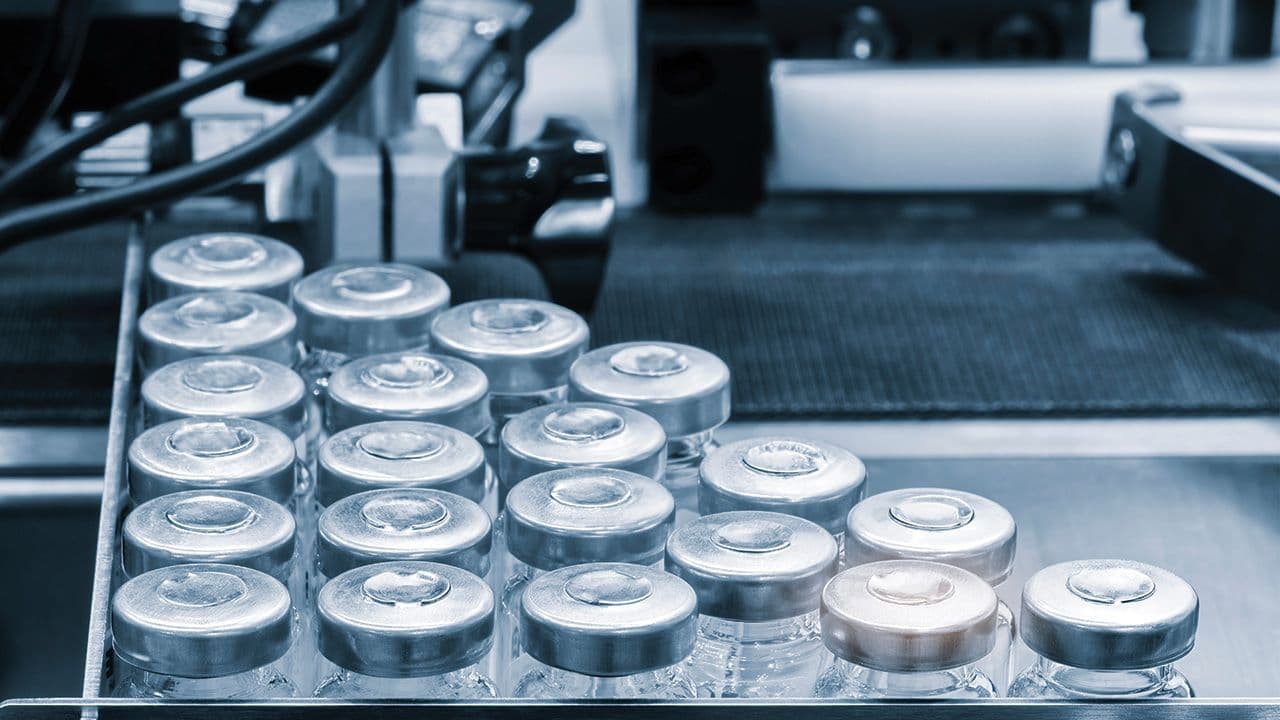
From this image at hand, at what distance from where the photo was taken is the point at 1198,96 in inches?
35.7

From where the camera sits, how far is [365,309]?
569 mm

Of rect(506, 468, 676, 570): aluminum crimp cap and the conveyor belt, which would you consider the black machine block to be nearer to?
the conveyor belt

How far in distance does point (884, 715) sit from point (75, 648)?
1.07 feet

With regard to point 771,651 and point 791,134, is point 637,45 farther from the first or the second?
point 771,651

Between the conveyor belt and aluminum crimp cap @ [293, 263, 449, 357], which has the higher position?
aluminum crimp cap @ [293, 263, 449, 357]

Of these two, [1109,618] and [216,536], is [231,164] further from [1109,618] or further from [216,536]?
[1109,618]

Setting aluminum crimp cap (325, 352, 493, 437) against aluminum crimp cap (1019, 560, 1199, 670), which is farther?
aluminum crimp cap (325, 352, 493, 437)

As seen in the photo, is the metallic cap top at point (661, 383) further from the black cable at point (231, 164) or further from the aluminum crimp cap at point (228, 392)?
the black cable at point (231, 164)

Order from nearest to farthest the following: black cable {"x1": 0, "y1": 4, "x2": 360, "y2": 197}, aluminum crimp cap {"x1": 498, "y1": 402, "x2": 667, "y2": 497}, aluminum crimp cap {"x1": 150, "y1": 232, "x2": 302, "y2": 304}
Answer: aluminum crimp cap {"x1": 498, "y1": 402, "x2": 667, "y2": 497} → aluminum crimp cap {"x1": 150, "y1": 232, "x2": 302, "y2": 304} → black cable {"x1": 0, "y1": 4, "x2": 360, "y2": 197}

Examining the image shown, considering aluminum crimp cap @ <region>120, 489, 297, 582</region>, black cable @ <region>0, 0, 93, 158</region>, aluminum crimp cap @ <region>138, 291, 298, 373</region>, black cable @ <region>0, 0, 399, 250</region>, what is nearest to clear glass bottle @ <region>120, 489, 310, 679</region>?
aluminum crimp cap @ <region>120, 489, 297, 582</region>

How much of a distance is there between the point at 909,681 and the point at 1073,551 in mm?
159

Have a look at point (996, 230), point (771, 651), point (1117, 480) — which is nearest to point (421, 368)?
point (771, 651)

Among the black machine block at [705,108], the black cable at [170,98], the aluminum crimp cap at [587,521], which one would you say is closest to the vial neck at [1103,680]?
the aluminum crimp cap at [587,521]

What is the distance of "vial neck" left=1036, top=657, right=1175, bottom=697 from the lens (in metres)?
0.40
